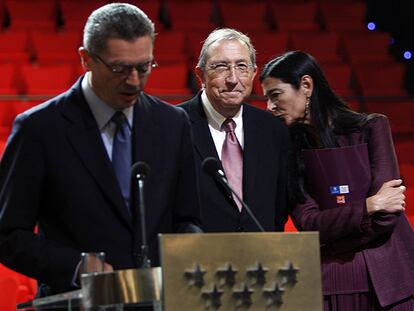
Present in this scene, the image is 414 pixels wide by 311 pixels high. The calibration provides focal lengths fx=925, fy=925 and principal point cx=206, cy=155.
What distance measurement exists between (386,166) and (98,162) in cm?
84

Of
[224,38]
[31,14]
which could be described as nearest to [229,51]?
[224,38]

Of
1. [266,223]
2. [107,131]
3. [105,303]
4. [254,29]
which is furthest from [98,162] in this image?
[254,29]

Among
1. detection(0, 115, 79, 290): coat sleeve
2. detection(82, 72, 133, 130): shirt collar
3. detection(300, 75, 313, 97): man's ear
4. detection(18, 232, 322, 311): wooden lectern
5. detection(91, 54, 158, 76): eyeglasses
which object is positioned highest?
detection(300, 75, 313, 97): man's ear

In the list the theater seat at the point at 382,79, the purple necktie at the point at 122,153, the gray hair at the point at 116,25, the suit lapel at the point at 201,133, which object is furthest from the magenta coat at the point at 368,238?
the theater seat at the point at 382,79

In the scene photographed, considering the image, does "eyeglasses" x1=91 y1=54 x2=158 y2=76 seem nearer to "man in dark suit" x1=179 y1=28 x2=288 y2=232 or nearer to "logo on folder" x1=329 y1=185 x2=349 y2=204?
"man in dark suit" x1=179 y1=28 x2=288 y2=232

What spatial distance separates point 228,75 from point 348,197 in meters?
0.44

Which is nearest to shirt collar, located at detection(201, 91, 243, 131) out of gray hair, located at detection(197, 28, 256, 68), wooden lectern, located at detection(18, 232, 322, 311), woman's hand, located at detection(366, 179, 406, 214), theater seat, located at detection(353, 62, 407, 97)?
gray hair, located at detection(197, 28, 256, 68)

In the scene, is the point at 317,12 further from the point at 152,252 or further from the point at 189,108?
the point at 152,252

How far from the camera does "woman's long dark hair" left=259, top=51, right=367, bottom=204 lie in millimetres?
2391

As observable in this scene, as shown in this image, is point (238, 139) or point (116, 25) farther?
point (238, 139)

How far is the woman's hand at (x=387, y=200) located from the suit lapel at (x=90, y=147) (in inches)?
28.6

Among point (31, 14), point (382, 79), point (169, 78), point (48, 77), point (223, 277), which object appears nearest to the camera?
point (223, 277)

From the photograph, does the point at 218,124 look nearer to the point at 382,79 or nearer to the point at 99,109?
the point at 99,109

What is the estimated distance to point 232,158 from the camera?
2393 millimetres
